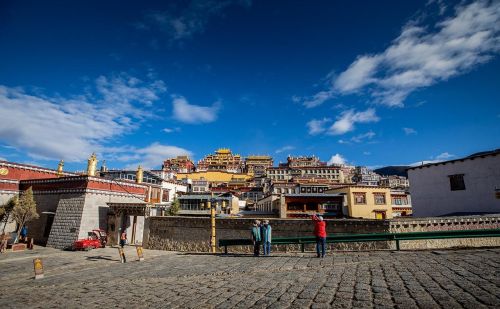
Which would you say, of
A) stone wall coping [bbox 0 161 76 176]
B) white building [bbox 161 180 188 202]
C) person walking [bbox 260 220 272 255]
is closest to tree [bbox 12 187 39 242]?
stone wall coping [bbox 0 161 76 176]

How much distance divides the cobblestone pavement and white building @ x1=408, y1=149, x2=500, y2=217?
623 inches

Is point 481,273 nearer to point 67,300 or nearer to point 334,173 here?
point 67,300

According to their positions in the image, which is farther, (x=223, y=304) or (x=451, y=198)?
(x=451, y=198)

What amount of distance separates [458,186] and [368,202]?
17.1 m

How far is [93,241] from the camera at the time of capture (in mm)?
22344

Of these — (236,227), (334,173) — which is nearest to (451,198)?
(236,227)

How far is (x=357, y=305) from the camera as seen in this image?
547 centimetres

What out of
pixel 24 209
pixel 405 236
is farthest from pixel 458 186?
pixel 24 209

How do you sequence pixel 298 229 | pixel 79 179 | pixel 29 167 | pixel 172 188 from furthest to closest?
pixel 172 188 → pixel 29 167 → pixel 79 179 → pixel 298 229

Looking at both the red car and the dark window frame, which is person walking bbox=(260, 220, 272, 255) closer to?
the red car

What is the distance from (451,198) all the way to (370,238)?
1709cm

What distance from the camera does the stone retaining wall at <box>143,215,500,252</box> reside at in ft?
54.3

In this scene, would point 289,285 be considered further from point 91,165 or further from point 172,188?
point 172,188

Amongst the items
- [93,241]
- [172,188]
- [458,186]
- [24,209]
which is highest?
[172,188]
